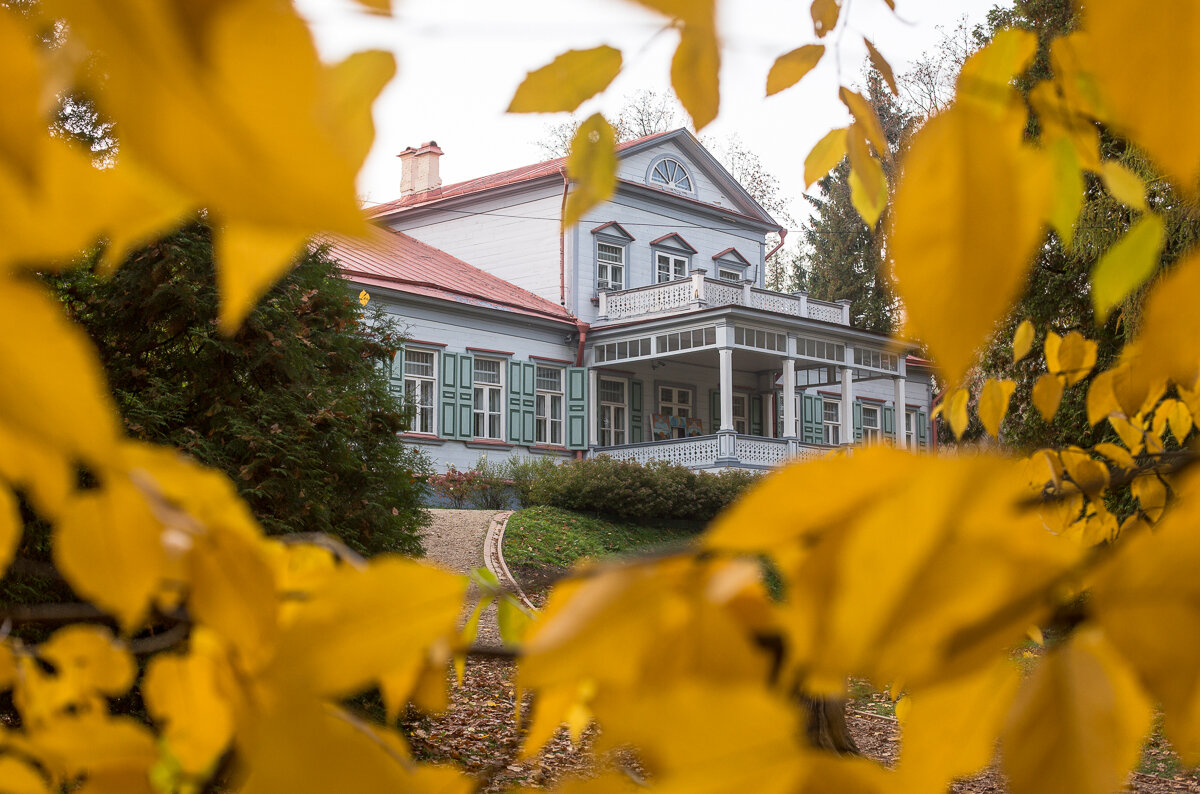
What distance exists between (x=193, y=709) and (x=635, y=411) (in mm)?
17871

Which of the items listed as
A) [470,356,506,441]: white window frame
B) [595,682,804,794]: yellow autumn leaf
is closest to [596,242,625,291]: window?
[470,356,506,441]: white window frame

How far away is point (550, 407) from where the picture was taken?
17.4 meters

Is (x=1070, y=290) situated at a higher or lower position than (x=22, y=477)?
higher

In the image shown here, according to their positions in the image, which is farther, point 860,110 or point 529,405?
point 529,405

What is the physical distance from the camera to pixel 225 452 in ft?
16.3

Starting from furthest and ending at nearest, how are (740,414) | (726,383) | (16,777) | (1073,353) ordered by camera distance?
(740,414), (726,383), (1073,353), (16,777)

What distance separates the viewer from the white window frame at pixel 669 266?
19859mm

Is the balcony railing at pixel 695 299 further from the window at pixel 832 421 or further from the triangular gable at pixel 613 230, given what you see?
the window at pixel 832 421

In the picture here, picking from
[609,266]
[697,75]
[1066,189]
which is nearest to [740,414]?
[609,266]

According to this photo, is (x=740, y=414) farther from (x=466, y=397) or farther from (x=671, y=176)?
(x=466, y=397)

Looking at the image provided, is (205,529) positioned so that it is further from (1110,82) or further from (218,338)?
(218,338)

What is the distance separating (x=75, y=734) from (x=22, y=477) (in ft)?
0.77

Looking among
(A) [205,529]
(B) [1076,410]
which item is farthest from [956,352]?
(B) [1076,410]

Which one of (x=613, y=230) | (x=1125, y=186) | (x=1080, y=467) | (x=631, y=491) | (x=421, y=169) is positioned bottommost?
(x=1080, y=467)
